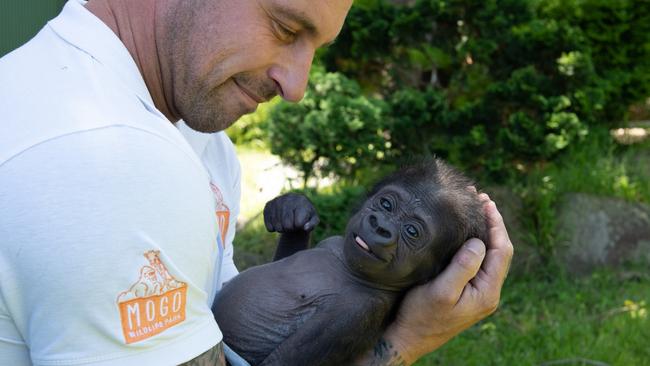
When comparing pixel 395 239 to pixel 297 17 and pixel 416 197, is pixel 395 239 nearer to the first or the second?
pixel 416 197

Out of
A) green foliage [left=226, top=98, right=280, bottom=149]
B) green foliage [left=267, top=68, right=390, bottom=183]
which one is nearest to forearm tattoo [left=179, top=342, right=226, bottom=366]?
green foliage [left=267, top=68, right=390, bottom=183]

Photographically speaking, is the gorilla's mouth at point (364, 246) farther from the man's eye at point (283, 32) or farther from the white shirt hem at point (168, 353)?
the white shirt hem at point (168, 353)

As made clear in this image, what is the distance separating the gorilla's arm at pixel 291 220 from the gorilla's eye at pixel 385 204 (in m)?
0.27

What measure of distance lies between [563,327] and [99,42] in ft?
14.1

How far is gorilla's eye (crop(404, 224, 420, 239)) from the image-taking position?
300 centimetres

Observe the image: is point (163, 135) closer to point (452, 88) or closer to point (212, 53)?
point (212, 53)

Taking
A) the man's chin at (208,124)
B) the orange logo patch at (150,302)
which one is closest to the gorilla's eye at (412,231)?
the man's chin at (208,124)

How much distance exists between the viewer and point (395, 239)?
2.91 m

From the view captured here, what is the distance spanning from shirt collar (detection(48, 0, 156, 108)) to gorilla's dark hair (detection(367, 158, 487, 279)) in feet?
4.52

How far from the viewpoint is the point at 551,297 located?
20.3ft

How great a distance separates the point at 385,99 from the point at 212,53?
551 cm

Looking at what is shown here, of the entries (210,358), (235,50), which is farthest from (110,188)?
(235,50)

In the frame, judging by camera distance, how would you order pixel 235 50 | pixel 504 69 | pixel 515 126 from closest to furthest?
pixel 235 50 → pixel 515 126 → pixel 504 69

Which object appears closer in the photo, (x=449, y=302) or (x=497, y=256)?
(x=449, y=302)
